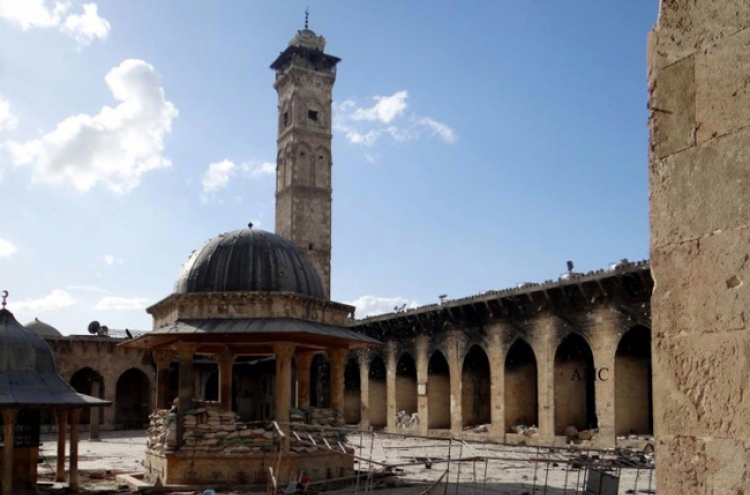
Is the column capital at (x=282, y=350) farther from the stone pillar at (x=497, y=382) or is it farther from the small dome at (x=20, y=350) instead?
the stone pillar at (x=497, y=382)

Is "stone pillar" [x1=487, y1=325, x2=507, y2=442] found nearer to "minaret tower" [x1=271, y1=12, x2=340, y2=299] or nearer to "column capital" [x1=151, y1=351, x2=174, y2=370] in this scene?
"column capital" [x1=151, y1=351, x2=174, y2=370]

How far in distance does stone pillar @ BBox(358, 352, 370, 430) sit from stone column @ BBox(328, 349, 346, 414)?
725 inches

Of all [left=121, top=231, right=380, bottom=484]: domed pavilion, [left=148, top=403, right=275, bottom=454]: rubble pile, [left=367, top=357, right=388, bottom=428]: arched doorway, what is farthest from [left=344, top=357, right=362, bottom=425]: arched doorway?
[left=148, top=403, right=275, bottom=454]: rubble pile

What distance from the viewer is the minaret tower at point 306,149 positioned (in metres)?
42.6

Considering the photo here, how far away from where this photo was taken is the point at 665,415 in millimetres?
2459

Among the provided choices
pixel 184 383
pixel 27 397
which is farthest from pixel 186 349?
pixel 27 397

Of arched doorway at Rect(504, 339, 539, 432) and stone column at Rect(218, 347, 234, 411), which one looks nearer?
stone column at Rect(218, 347, 234, 411)

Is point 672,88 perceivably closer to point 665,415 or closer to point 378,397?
point 665,415

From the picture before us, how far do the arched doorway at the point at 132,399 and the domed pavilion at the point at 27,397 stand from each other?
80.4 ft

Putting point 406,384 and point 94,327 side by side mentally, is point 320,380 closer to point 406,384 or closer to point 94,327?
point 406,384

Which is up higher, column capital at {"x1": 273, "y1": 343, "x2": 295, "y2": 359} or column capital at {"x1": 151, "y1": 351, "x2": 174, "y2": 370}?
column capital at {"x1": 273, "y1": 343, "x2": 295, "y2": 359}

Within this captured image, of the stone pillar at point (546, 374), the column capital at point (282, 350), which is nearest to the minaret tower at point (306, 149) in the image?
the stone pillar at point (546, 374)

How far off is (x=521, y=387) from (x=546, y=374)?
2.58 meters

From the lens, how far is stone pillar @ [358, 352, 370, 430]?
33.7 metres
